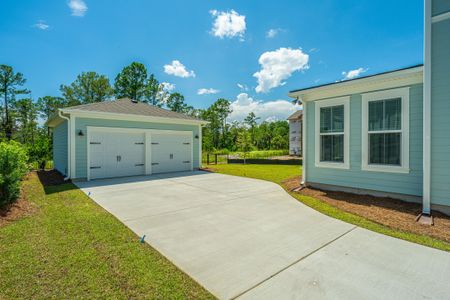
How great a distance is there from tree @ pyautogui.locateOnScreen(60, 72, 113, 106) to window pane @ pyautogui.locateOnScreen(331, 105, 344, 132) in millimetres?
31911

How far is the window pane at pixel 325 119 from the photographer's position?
22.4 ft

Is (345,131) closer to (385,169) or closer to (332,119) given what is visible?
(332,119)

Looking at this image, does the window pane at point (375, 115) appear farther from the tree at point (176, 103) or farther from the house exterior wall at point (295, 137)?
the tree at point (176, 103)

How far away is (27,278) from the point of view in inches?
93.9

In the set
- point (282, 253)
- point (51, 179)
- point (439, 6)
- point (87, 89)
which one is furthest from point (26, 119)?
point (439, 6)

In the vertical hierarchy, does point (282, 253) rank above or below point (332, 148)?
below

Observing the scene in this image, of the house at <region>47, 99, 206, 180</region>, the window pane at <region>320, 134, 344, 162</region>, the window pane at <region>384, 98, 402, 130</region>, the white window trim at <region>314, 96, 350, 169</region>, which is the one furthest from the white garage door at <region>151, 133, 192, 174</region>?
the window pane at <region>384, 98, 402, 130</region>

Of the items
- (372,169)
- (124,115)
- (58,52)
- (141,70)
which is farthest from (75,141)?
(141,70)

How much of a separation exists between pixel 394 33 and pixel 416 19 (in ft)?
3.35

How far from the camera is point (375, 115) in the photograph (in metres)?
5.92

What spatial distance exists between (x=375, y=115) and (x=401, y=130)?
719 millimetres

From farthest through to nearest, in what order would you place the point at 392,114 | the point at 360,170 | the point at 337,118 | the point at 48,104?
the point at 48,104
the point at 337,118
the point at 360,170
the point at 392,114

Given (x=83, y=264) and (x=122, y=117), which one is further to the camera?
(x=122, y=117)

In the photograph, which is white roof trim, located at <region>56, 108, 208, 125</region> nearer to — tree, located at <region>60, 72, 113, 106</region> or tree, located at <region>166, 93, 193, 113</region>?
tree, located at <region>60, 72, 113, 106</region>
